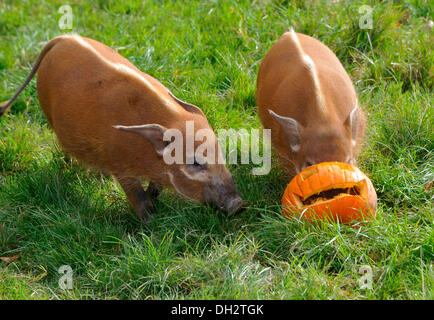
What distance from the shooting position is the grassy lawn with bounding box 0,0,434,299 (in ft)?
13.9

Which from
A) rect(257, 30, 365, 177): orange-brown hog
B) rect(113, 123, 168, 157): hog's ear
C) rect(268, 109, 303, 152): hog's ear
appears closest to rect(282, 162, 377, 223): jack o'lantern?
rect(257, 30, 365, 177): orange-brown hog

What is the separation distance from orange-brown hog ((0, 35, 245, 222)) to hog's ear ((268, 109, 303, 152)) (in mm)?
534

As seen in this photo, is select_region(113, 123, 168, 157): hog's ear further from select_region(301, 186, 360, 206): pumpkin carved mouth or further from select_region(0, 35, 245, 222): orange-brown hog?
select_region(301, 186, 360, 206): pumpkin carved mouth

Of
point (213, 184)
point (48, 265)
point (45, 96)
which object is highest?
point (45, 96)

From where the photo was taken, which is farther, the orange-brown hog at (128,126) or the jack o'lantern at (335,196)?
the orange-brown hog at (128,126)

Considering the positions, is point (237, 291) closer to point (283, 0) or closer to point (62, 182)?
point (62, 182)

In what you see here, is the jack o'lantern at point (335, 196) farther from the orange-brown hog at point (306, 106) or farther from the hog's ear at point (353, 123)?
the hog's ear at point (353, 123)

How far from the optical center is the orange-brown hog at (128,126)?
4.88m

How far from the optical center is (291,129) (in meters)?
4.86

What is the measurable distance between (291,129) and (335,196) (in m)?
0.63

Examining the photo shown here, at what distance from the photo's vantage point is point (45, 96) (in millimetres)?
5629

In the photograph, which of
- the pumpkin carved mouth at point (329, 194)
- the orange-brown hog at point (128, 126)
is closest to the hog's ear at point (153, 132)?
the orange-brown hog at point (128, 126)

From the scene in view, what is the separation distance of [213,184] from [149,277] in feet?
3.15

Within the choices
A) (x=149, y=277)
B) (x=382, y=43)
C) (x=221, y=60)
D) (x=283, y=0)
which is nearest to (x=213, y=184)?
(x=149, y=277)
